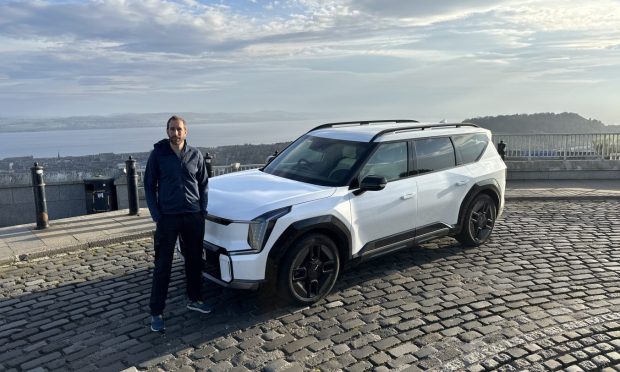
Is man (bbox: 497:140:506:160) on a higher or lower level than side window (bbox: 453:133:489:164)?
lower

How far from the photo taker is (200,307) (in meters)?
5.09

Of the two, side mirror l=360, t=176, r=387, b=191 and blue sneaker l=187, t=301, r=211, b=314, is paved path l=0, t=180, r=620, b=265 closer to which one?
blue sneaker l=187, t=301, r=211, b=314

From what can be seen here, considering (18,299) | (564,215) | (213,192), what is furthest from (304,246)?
(564,215)

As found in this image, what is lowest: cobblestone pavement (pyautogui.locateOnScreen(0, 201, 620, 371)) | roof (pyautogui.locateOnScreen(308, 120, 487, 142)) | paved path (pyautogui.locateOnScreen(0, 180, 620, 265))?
cobblestone pavement (pyautogui.locateOnScreen(0, 201, 620, 371))

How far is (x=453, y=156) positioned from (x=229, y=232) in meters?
3.52

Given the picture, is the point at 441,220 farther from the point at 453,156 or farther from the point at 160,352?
the point at 160,352

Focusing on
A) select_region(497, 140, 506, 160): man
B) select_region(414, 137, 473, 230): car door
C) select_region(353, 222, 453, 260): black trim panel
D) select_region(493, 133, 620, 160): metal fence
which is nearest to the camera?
select_region(353, 222, 453, 260): black trim panel

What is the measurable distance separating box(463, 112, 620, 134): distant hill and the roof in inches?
407

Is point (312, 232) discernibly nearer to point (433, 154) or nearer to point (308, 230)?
point (308, 230)

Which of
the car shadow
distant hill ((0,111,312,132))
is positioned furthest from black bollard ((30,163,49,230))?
distant hill ((0,111,312,132))

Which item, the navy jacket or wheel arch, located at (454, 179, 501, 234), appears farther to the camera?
wheel arch, located at (454, 179, 501, 234)

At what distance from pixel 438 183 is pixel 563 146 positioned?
11304mm

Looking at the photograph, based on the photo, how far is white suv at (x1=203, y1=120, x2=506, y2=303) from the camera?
4.89 meters

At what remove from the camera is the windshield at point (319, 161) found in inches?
226
